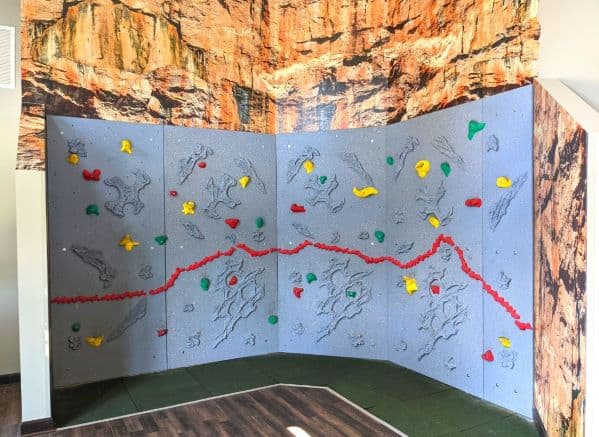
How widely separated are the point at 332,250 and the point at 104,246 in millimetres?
2094

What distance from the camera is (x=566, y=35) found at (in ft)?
9.55

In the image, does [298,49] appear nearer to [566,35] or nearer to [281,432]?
[566,35]

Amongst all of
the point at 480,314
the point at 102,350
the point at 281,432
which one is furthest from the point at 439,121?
the point at 102,350

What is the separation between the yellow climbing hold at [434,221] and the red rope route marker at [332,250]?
0.10m

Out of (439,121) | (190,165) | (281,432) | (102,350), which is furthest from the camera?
(190,165)

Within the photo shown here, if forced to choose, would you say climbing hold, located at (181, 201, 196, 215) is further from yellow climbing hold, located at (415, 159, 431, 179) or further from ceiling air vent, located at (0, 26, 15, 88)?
yellow climbing hold, located at (415, 159, 431, 179)

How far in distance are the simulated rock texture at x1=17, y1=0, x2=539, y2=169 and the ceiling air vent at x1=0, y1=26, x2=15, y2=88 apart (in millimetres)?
325

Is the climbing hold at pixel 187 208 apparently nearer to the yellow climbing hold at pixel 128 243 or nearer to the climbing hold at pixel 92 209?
the yellow climbing hold at pixel 128 243

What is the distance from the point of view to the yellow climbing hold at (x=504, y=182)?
10.6 feet

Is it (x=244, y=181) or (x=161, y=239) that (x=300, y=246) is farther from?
(x=161, y=239)

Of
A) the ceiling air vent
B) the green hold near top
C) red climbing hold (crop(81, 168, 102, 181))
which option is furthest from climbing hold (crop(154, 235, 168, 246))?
the green hold near top

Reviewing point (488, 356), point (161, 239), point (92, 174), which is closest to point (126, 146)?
point (92, 174)

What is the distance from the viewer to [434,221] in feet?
12.6

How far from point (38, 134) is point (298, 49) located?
2.54 meters
